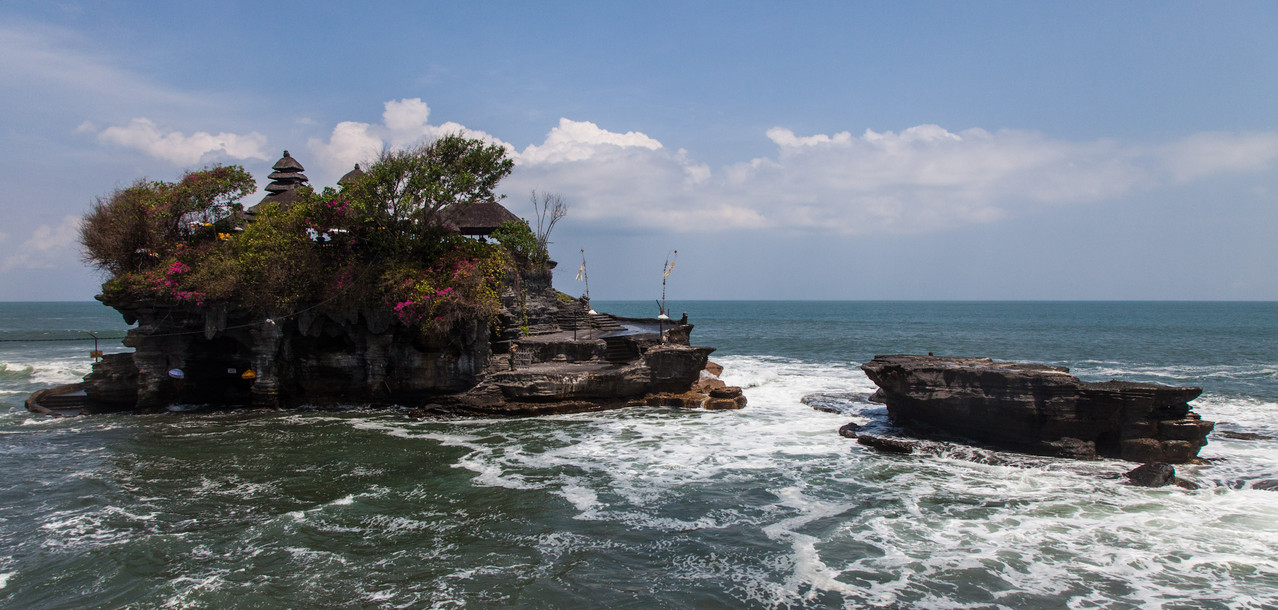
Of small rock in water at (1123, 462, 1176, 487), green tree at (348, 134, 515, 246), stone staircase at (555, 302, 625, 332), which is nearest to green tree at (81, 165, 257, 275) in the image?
green tree at (348, 134, 515, 246)

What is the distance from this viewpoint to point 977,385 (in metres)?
16.2

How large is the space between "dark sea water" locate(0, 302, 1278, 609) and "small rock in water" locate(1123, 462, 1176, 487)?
30 centimetres

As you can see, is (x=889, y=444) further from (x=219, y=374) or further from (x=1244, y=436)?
(x=219, y=374)

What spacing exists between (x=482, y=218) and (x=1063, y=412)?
21.8 metres

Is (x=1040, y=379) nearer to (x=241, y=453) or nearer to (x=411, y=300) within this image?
(x=411, y=300)

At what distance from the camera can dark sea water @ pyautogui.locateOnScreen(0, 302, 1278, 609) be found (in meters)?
8.84

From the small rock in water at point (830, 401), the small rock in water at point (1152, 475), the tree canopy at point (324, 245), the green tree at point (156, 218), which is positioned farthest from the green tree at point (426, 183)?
the small rock in water at point (1152, 475)

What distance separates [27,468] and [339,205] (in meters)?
11.5

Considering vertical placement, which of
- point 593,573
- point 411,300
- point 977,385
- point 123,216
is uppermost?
point 123,216

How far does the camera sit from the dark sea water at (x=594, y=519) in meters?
8.84

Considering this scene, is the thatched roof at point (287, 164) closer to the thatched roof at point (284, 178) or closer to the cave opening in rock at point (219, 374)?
the thatched roof at point (284, 178)

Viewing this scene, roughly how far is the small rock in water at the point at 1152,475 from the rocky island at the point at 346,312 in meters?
11.4

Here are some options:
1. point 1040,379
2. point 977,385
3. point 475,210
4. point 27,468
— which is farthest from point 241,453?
point 1040,379

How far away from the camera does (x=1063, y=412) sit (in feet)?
50.0
